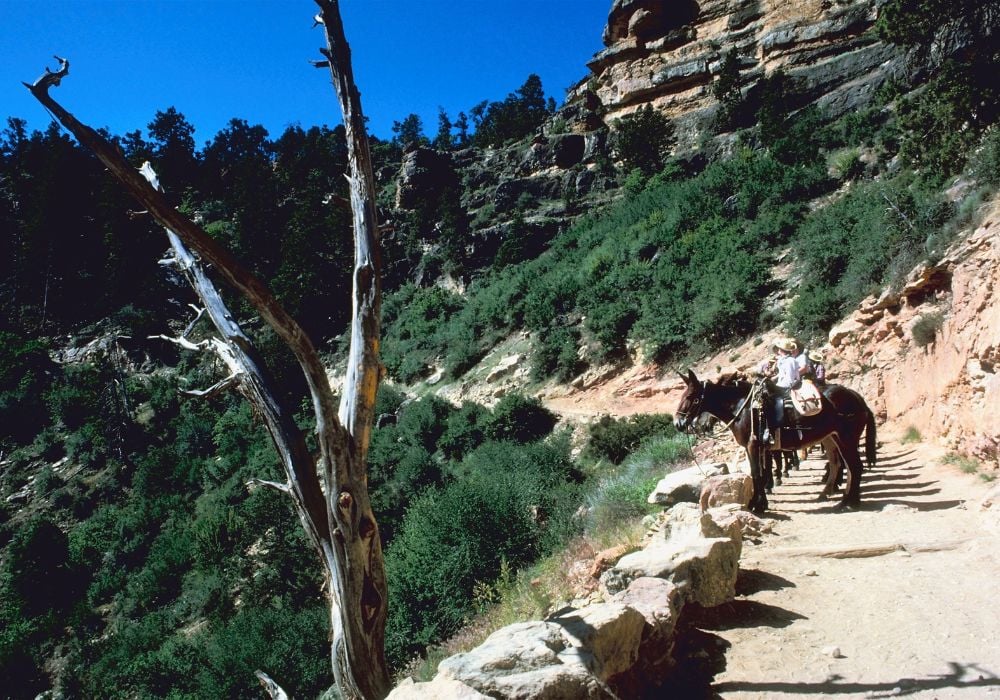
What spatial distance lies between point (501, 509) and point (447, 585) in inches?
78.8

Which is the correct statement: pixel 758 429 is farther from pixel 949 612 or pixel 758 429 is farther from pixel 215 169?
pixel 215 169

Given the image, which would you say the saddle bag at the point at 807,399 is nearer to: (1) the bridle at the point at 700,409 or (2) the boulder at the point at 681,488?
(1) the bridle at the point at 700,409

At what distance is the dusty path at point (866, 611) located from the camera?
386 cm

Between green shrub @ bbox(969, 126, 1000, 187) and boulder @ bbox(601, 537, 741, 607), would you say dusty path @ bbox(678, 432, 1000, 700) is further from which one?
green shrub @ bbox(969, 126, 1000, 187)

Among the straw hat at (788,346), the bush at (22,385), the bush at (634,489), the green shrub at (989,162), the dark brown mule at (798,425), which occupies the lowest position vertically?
the bush at (634,489)

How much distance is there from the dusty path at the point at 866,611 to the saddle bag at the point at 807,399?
4.32ft

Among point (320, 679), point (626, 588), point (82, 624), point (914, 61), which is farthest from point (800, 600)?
point (82, 624)

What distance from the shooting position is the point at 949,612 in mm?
4562

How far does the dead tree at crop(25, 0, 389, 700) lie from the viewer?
350 centimetres

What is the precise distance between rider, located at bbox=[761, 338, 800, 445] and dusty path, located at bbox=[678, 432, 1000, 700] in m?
1.22

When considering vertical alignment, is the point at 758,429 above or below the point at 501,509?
above

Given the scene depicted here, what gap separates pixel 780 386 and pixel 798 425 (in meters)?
0.57

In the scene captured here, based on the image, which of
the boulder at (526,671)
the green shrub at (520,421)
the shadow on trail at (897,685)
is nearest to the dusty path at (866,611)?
the shadow on trail at (897,685)

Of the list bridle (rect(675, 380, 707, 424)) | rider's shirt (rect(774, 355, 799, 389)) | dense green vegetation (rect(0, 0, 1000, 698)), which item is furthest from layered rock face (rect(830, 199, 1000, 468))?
bridle (rect(675, 380, 707, 424))
